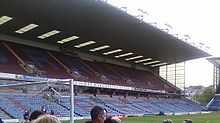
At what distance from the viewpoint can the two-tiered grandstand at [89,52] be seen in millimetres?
44094

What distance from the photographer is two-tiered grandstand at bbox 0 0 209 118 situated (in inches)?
1736

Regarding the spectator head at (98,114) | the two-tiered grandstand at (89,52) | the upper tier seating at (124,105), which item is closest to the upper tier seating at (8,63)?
the two-tiered grandstand at (89,52)

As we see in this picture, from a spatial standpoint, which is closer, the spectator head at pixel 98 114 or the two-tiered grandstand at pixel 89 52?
the spectator head at pixel 98 114

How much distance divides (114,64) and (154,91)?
7422mm

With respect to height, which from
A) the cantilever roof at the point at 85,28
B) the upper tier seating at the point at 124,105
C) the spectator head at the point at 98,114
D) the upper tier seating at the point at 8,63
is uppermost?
the cantilever roof at the point at 85,28

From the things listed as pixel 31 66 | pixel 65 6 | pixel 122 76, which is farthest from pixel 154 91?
pixel 65 6

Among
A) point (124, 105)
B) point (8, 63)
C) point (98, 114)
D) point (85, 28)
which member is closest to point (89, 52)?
point (124, 105)

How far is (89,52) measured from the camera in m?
63.6

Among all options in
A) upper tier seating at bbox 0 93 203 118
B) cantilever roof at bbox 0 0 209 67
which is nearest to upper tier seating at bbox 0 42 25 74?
cantilever roof at bbox 0 0 209 67

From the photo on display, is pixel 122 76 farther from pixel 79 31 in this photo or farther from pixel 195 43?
pixel 79 31

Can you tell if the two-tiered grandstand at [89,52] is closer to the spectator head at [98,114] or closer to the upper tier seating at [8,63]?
the upper tier seating at [8,63]

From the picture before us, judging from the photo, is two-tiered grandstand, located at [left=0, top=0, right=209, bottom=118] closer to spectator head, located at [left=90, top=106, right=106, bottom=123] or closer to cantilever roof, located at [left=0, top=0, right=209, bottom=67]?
cantilever roof, located at [left=0, top=0, right=209, bottom=67]

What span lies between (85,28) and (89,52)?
42.9 feet

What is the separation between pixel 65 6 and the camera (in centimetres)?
4319
